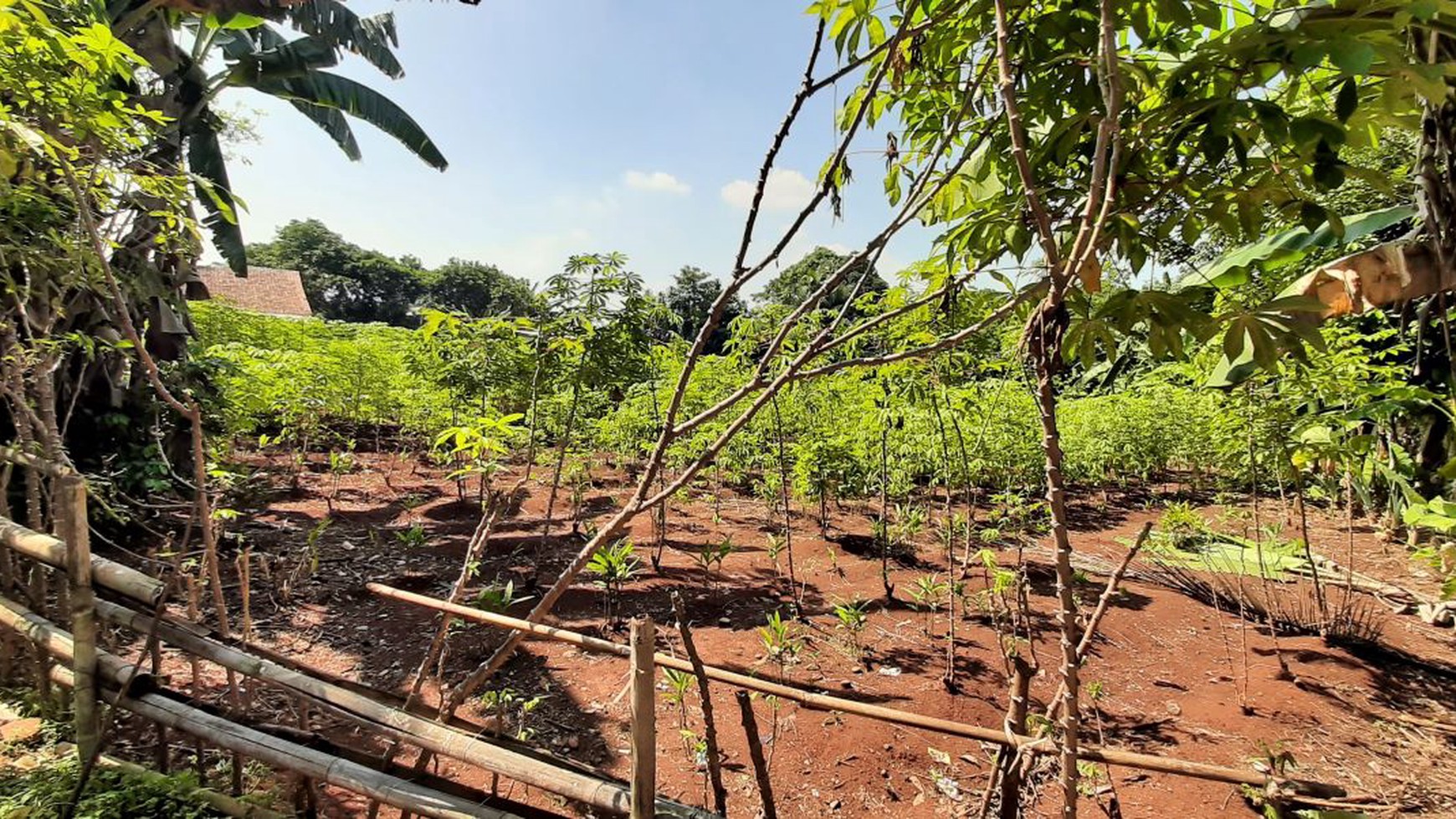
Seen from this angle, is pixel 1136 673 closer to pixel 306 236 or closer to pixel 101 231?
pixel 101 231

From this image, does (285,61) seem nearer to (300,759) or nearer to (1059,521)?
(300,759)

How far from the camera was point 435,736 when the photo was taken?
5.49 ft

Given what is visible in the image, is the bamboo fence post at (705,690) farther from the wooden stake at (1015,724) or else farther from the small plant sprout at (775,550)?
the small plant sprout at (775,550)

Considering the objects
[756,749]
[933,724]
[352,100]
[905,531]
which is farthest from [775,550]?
[352,100]

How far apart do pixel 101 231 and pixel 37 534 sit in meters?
1.61

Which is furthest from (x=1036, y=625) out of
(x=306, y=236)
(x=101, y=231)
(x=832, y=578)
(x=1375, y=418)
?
(x=306, y=236)

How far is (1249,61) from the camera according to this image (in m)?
1.06

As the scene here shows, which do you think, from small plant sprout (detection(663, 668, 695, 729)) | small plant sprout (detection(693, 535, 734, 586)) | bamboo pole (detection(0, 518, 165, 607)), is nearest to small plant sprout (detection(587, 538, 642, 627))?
small plant sprout (detection(693, 535, 734, 586))

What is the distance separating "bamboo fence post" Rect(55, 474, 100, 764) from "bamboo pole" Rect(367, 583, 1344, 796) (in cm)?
102

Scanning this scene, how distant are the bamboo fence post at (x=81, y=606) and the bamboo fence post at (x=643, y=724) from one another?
2.00 m

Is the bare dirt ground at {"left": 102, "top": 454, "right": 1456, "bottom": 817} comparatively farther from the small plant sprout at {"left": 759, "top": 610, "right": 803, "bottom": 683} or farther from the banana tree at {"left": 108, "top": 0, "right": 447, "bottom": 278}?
the banana tree at {"left": 108, "top": 0, "right": 447, "bottom": 278}

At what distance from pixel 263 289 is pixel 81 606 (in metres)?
28.2

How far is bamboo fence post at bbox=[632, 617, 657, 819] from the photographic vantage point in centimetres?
139

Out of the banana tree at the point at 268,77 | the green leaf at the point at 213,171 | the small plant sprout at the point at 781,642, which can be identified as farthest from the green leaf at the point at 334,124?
the small plant sprout at the point at 781,642
